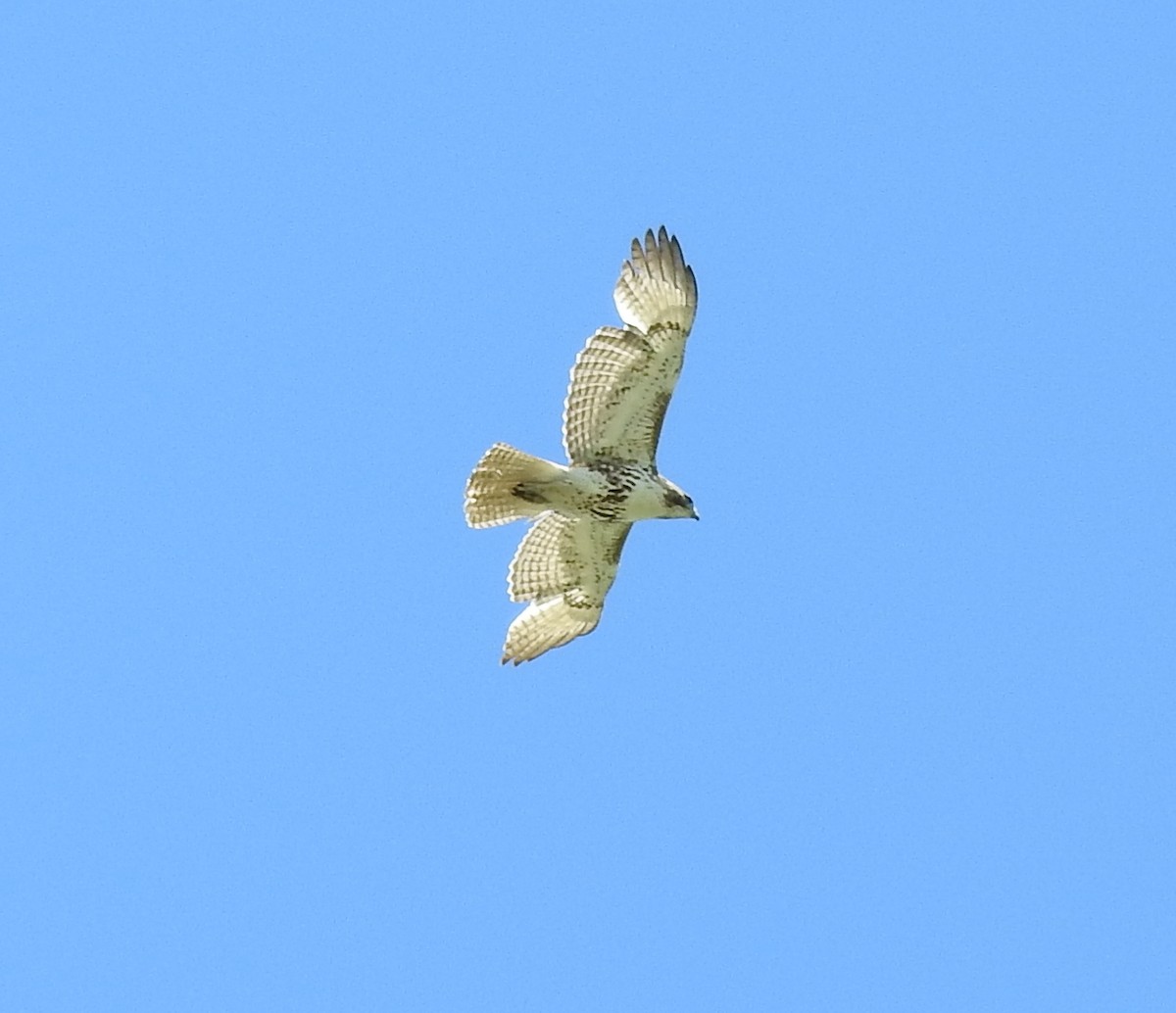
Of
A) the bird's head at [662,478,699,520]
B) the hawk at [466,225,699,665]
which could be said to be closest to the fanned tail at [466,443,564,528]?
the hawk at [466,225,699,665]

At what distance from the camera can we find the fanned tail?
17.4 m

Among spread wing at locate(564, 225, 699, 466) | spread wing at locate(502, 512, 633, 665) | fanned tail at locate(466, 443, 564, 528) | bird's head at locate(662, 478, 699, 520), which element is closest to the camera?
spread wing at locate(564, 225, 699, 466)

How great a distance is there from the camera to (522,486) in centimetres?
1759

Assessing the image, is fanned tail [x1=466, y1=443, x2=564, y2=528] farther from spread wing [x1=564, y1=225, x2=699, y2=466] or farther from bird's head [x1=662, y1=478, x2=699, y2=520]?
bird's head [x1=662, y1=478, x2=699, y2=520]

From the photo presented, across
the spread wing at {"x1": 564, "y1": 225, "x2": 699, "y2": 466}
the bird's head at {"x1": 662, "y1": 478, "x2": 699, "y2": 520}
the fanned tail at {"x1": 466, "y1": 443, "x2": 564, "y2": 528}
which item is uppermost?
the spread wing at {"x1": 564, "y1": 225, "x2": 699, "y2": 466}

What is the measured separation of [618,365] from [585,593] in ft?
7.29

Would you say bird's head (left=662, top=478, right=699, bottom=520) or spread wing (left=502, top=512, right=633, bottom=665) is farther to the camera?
spread wing (left=502, top=512, right=633, bottom=665)

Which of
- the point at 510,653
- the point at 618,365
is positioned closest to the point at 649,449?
the point at 618,365

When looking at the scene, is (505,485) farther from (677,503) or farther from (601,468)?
(677,503)

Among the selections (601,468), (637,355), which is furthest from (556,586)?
(637,355)

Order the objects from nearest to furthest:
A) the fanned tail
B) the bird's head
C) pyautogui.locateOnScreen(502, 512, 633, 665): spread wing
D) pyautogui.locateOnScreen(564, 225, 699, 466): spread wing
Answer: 1. pyautogui.locateOnScreen(564, 225, 699, 466): spread wing
2. the fanned tail
3. the bird's head
4. pyautogui.locateOnScreen(502, 512, 633, 665): spread wing

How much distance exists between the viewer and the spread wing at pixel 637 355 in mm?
17156

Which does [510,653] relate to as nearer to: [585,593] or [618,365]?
[585,593]

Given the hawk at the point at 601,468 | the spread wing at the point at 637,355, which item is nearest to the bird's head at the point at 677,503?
the hawk at the point at 601,468
